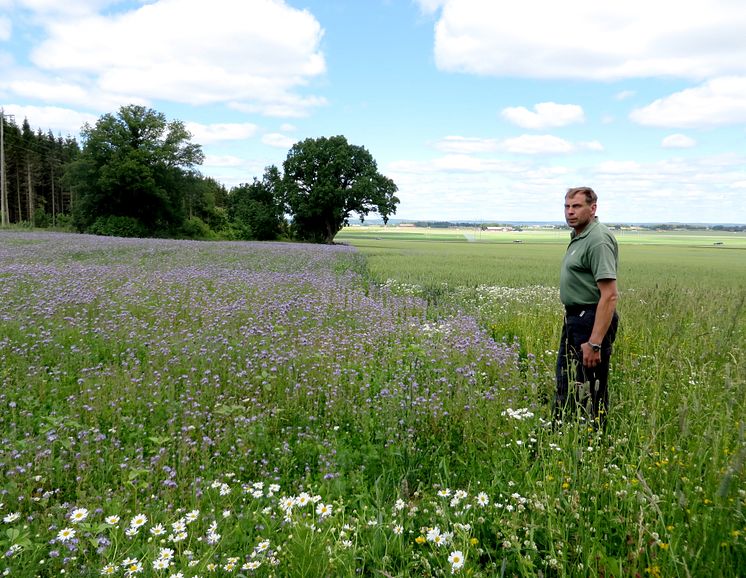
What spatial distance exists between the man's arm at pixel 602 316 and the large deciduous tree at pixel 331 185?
46695mm

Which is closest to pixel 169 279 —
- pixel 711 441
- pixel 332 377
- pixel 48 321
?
pixel 48 321

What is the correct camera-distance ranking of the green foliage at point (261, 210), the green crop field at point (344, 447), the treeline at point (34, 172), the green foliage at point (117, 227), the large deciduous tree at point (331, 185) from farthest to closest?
1. the treeline at point (34, 172)
2. the green foliage at point (261, 210)
3. the large deciduous tree at point (331, 185)
4. the green foliage at point (117, 227)
5. the green crop field at point (344, 447)

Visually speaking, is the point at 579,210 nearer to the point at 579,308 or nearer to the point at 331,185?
the point at 579,308

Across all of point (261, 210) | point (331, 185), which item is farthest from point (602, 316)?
point (261, 210)

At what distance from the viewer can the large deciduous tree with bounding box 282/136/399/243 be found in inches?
1965

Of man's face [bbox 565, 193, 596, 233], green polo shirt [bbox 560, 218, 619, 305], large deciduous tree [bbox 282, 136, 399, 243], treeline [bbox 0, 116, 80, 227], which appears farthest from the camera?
treeline [bbox 0, 116, 80, 227]

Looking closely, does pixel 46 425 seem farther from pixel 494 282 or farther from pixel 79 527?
pixel 494 282

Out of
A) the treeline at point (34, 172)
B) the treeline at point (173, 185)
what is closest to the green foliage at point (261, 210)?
the treeline at point (173, 185)

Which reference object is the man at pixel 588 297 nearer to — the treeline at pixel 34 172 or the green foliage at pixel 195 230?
the green foliage at pixel 195 230

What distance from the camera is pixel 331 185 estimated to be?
49.6m

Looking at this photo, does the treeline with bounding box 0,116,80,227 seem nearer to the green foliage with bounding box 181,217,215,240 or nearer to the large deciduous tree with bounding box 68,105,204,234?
the large deciduous tree with bounding box 68,105,204,234

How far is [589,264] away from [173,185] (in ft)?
177

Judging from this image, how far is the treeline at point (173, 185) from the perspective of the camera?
46.2 metres

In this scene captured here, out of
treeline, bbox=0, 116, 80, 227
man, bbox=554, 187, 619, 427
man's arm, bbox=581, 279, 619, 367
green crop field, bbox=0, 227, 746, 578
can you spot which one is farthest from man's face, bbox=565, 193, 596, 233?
treeline, bbox=0, 116, 80, 227
